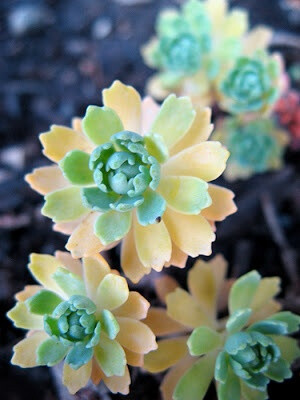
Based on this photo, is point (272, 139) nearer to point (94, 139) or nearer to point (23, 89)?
point (94, 139)

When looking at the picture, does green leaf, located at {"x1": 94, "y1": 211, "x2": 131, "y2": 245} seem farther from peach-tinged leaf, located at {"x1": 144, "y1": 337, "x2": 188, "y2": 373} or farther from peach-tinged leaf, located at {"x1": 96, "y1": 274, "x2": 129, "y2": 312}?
peach-tinged leaf, located at {"x1": 144, "y1": 337, "x2": 188, "y2": 373}

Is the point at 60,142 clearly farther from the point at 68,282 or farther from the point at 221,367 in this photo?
the point at 221,367

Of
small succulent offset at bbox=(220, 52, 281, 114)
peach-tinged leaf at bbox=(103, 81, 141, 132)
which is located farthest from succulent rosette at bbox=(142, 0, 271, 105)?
peach-tinged leaf at bbox=(103, 81, 141, 132)

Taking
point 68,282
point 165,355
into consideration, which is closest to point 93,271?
point 68,282

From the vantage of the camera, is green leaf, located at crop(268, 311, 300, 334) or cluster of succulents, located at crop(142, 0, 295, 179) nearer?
green leaf, located at crop(268, 311, 300, 334)

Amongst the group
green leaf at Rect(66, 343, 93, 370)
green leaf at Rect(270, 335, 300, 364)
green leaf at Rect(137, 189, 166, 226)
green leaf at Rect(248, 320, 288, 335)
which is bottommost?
green leaf at Rect(270, 335, 300, 364)

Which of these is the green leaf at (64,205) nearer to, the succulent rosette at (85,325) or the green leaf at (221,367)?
the succulent rosette at (85,325)

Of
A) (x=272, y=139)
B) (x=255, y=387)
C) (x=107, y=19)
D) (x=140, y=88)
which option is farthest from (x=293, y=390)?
(x=107, y=19)
